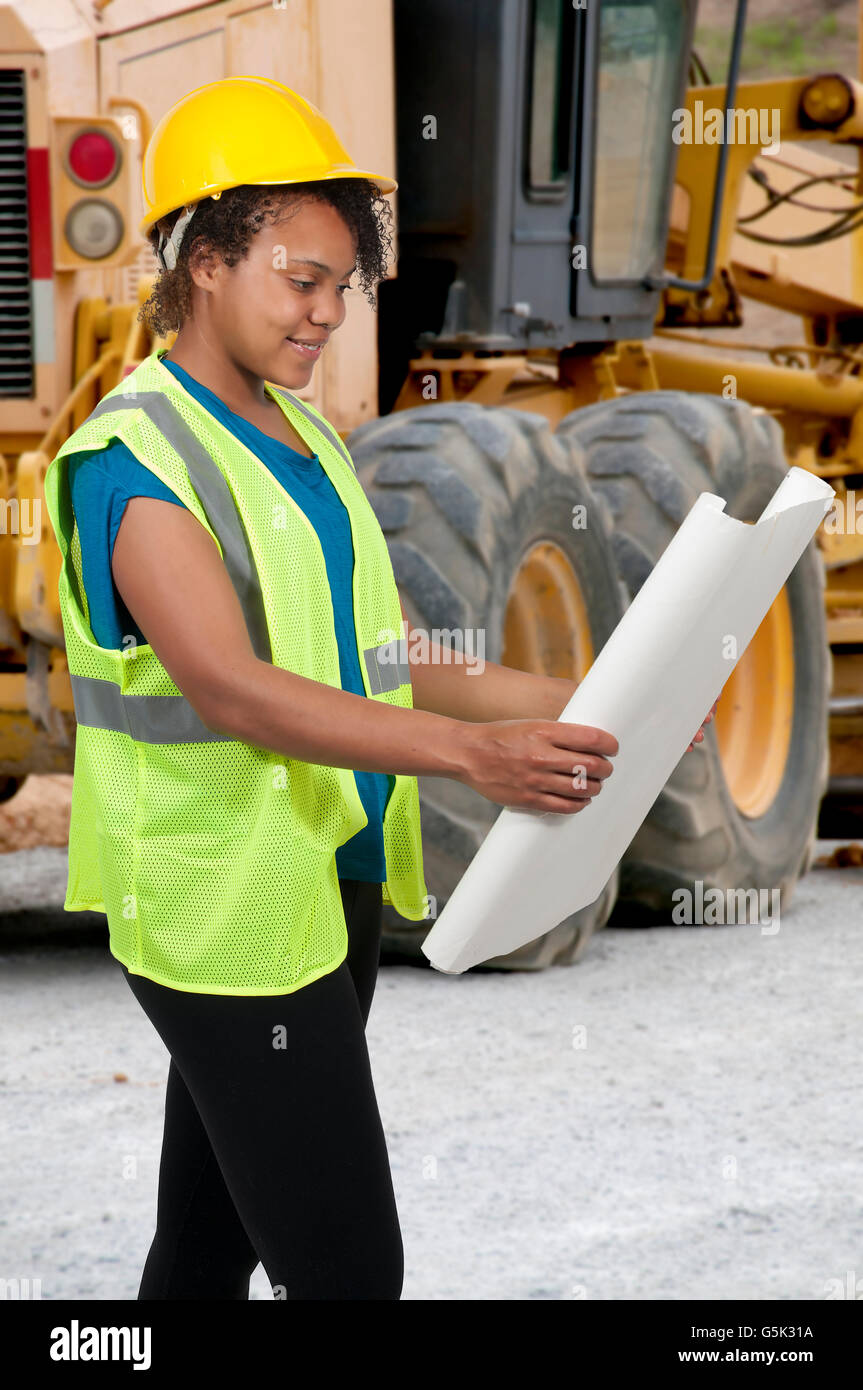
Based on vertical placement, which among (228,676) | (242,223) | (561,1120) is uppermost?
(242,223)

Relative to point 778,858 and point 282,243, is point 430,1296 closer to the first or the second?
point 282,243

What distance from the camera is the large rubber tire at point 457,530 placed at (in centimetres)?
527

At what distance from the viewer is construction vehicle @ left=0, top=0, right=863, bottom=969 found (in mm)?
5363

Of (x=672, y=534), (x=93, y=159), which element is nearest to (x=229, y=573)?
(x=93, y=159)

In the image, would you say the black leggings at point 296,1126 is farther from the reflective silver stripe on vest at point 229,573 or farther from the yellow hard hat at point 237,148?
the yellow hard hat at point 237,148

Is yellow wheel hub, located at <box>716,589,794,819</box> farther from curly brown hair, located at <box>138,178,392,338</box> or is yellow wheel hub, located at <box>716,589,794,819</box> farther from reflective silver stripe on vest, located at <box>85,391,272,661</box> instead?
reflective silver stripe on vest, located at <box>85,391,272,661</box>

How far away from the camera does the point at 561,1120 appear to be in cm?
425

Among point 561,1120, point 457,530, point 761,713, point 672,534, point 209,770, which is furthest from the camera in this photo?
point 761,713

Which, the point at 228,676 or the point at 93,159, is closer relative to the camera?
the point at 228,676

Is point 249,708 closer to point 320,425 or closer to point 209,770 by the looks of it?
point 209,770

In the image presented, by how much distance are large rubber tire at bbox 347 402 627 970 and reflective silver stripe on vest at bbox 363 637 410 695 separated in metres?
2.87

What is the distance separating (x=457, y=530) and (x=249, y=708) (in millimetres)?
3375

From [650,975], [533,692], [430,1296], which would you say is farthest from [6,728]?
[533,692]

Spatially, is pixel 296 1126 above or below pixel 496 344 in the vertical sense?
below
